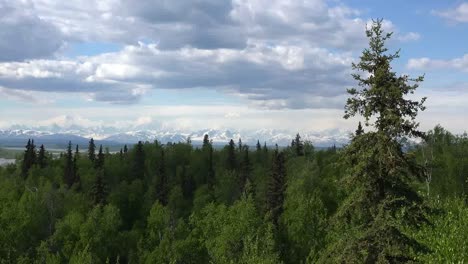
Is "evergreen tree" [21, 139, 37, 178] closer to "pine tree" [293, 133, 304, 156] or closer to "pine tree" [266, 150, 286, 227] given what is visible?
"pine tree" [266, 150, 286, 227]

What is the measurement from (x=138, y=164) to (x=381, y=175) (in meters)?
157

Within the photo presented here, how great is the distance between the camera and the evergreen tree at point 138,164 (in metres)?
172

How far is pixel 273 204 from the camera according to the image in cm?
10025

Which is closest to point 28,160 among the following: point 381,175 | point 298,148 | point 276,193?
point 298,148

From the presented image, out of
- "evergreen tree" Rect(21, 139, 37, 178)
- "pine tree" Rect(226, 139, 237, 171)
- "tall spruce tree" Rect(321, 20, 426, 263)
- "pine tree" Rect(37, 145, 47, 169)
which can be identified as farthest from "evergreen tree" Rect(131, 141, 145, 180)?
"tall spruce tree" Rect(321, 20, 426, 263)

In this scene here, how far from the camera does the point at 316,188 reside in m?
101

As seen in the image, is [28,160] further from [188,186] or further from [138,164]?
[188,186]

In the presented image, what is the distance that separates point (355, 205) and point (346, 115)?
412 centimetres

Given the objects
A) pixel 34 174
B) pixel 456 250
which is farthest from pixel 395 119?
pixel 34 174

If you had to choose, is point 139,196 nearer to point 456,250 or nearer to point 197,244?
point 197,244

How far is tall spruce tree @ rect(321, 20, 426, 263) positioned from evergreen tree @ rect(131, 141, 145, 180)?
153380 millimetres

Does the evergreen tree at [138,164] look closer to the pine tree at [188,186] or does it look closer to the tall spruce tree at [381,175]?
the pine tree at [188,186]

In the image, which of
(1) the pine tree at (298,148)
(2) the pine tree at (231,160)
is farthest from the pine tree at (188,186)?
(1) the pine tree at (298,148)

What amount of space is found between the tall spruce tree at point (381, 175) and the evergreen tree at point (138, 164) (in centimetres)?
15338
